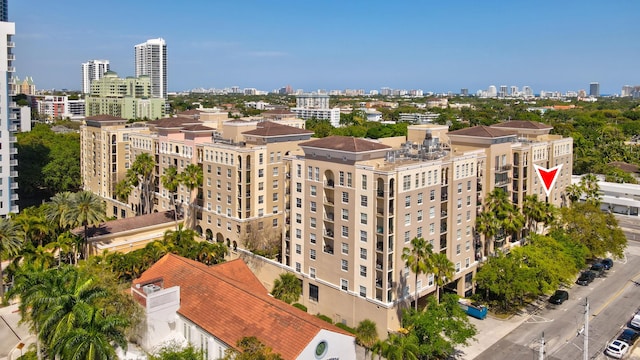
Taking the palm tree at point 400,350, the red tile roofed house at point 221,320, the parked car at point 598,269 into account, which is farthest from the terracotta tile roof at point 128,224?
the parked car at point 598,269

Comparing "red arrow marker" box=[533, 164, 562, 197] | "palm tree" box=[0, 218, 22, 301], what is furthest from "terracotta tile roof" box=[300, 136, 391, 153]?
"palm tree" box=[0, 218, 22, 301]

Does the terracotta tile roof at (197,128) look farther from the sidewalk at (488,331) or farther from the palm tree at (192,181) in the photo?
the sidewalk at (488,331)

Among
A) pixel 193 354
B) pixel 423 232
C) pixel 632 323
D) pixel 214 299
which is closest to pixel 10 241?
pixel 214 299

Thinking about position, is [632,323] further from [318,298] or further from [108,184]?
[108,184]

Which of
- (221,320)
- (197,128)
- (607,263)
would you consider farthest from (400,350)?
(197,128)

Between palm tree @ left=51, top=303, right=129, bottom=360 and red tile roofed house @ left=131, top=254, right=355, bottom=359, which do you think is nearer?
palm tree @ left=51, top=303, right=129, bottom=360

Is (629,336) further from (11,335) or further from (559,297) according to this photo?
(11,335)

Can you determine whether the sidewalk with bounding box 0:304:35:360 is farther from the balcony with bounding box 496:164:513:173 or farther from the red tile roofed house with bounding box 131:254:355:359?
the balcony with bounding box 496:164:513:173
